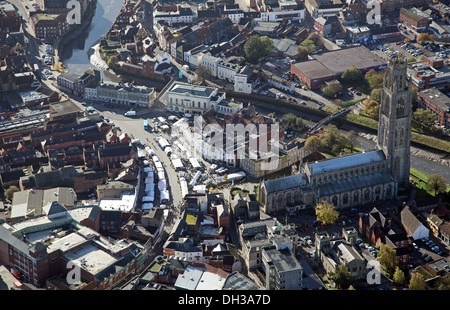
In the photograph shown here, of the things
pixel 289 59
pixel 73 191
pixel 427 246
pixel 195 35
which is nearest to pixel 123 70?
pixel 195 35

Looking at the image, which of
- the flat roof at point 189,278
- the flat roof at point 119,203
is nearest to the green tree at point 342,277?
the flat roof at point 189,278

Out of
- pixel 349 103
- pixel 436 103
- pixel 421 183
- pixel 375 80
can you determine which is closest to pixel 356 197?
pixel 421 183

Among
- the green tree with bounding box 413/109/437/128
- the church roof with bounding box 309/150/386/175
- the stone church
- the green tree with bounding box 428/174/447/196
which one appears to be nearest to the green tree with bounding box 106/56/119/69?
the stone church

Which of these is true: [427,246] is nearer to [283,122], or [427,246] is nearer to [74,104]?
[283,122]

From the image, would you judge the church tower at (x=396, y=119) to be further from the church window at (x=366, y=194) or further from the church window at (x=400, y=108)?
the church window at (x=366, y=194)

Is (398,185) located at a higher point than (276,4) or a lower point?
lower

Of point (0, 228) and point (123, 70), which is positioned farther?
point (123, 70)

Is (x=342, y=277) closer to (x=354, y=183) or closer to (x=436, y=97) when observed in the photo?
(x=354, y=183)
